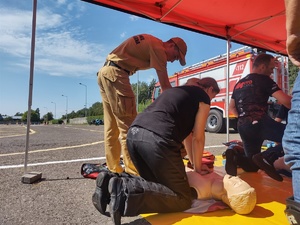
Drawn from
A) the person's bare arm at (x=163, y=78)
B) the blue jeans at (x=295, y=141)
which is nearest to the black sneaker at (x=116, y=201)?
the blue jeans at (x=295, y=141)

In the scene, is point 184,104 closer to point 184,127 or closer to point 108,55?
point 184,127

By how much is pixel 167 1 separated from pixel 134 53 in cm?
137

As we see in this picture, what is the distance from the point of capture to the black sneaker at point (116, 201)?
1628 mm

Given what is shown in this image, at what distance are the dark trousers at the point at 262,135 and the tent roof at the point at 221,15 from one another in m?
1.98

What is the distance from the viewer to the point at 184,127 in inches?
77.4

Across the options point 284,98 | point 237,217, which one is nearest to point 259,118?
point 284,98

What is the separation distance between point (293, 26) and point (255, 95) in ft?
6.52

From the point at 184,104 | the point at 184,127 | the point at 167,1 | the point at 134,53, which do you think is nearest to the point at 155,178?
the point at 184,127

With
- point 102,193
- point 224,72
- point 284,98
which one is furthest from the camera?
point 224,72

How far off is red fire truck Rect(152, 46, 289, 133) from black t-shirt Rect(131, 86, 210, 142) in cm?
722

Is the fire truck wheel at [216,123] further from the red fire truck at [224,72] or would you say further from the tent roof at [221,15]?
the tent roof at [221,15]

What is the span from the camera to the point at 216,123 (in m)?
10.3

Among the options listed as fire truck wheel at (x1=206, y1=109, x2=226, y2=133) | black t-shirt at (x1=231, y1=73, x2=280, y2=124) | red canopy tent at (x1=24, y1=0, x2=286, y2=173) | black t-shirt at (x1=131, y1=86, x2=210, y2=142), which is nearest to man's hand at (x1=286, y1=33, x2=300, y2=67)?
black t-shirt at (x1=131, y1=86, x2=210, y2=142)

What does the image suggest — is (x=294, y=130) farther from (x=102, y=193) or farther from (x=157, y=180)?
(x=102, y=193)
